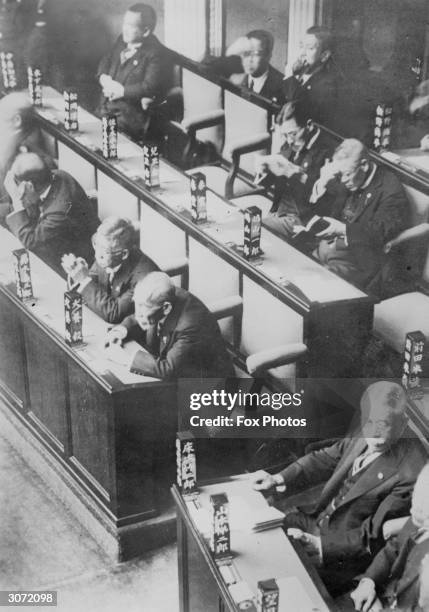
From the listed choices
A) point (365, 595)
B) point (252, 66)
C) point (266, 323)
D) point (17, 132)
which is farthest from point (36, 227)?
point (365, 595)

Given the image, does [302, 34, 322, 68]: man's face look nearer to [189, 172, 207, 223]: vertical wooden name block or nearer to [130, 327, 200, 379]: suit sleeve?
[189, 172, 207, 223]: vertical wooden name block

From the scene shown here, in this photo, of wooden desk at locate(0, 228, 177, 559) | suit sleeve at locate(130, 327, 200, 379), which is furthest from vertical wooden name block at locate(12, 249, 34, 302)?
suit sleeve at locate(130, 327, 200, 379)

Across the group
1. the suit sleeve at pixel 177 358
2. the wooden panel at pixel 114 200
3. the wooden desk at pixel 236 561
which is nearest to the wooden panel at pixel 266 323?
the suit sleeve at pixel 177 358

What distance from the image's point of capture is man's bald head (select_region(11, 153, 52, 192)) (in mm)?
6582

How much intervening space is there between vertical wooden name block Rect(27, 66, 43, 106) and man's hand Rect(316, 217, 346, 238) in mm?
2001

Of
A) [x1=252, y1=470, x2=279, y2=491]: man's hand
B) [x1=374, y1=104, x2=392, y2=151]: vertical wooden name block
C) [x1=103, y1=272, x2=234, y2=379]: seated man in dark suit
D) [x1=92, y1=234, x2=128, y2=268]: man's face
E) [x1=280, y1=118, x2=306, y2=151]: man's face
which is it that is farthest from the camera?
[x1=92, y1=234, x2=128, y2=268]: man's face

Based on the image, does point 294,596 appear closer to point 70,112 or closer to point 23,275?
point 23,275

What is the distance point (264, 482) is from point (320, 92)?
6.76 ft

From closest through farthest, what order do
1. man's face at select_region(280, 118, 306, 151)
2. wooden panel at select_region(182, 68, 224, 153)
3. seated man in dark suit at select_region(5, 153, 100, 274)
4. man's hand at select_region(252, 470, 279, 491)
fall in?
man's face at select_region(280, 118, 306, 151), man's hand at select_region(252, 470, 279, 491), wooden panel at select_region(182, 68, 224, 153), seated man in dark suit at select_region(5, 153, 100, 274)

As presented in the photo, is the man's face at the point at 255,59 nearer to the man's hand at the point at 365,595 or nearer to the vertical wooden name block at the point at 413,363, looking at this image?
the vertical wooden name block at the point at 413,363

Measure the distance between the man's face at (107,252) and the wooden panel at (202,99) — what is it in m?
0.80

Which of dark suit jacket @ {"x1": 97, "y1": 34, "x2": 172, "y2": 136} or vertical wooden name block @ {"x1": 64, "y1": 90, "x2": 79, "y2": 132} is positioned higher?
dark suit jacket @ {"x1": 97, "y1": 34, "x2": 172, "y2": 136}

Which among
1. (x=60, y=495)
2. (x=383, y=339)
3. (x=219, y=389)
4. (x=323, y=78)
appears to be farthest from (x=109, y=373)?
(x=323, y=78)

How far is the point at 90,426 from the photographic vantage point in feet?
21.1
